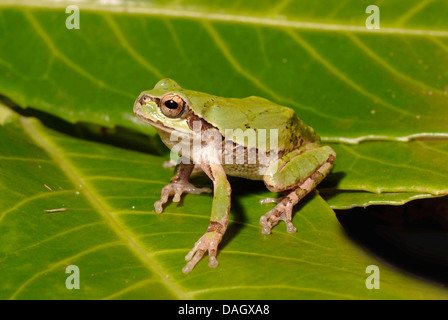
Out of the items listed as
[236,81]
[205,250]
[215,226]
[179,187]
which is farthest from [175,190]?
[236,81]

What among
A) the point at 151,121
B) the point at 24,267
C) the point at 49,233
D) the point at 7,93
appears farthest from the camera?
the point at 7,93

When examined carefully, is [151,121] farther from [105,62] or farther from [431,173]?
[431,173]

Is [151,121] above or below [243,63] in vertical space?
below

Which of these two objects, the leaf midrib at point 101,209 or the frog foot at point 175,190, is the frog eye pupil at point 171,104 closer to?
the frog foot at point 175,190

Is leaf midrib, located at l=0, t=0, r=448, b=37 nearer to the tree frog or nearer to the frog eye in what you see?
the tree frog

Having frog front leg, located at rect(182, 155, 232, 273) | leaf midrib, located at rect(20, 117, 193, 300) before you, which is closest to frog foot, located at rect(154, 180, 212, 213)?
frog front leg, located at rect(182, 155, 232, 273)

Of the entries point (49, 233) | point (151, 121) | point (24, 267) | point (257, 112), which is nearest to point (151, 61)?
point (151, 121)
